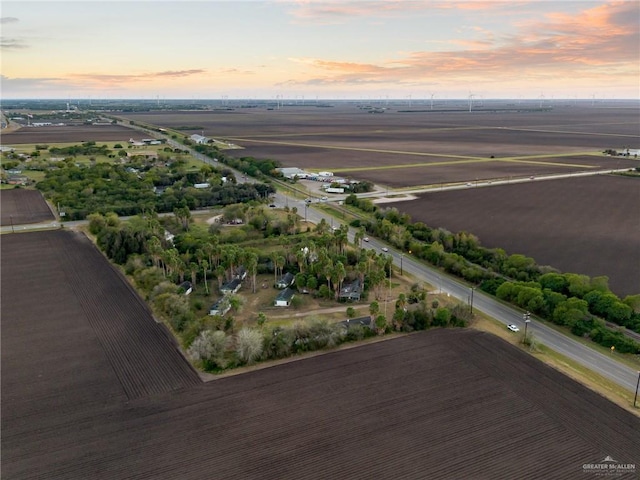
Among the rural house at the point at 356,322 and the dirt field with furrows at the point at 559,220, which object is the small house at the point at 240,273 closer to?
the rural house at the point at 356,322

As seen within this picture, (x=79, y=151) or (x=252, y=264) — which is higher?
(x=79, y=151)

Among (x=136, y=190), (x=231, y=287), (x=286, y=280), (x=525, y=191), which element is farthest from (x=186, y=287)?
(x=525, y=191)

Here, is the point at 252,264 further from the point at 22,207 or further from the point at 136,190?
the point at 22,207

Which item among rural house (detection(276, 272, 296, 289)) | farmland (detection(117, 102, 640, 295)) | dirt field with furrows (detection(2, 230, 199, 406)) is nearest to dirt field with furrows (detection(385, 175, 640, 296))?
farmland (detection(117, 102, 640, 295))

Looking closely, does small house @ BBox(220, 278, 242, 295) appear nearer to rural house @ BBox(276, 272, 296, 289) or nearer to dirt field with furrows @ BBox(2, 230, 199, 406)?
rural house @ BBox(276, 272, 296, 289)

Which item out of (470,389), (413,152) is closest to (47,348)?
(470,389)

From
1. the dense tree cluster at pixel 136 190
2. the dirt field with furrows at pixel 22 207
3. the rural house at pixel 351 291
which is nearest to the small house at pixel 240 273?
the rural house at pixel 351 291

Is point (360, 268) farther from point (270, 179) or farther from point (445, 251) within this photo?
point (270, 179)
